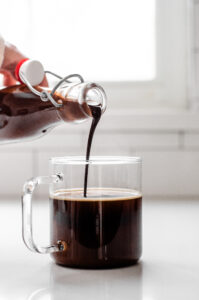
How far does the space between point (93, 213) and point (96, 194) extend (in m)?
0.03

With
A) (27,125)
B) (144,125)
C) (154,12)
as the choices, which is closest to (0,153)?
(144,125)

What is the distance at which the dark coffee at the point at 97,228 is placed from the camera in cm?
65

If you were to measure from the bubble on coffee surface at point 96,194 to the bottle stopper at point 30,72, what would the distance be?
0.16 m

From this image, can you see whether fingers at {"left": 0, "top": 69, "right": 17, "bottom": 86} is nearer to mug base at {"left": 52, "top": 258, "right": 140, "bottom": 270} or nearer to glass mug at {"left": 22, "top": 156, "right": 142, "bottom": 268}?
glass mug at {"left": 22, "top": 156, "right": 142, "bottom": 268}

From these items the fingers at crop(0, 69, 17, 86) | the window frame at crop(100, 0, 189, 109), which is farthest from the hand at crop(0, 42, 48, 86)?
the window frame at crop(100, 0, 189, 109)

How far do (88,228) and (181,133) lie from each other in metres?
0.91

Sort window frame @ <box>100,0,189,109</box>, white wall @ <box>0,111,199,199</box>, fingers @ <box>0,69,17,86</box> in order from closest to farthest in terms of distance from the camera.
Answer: fingers @ <box>0,69,17,86</box>
white wall @ <box>0,111,199,199</box>
window frame @ <box>100,0,189,109</box>

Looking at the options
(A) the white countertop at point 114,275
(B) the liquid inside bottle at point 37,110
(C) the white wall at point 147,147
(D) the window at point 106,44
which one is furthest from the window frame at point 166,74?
(B) the liquid inside bottle at point 37,110

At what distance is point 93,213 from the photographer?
651mm

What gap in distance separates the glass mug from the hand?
0.87 feet

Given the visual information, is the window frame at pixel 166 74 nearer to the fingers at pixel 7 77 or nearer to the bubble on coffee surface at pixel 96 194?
the fingers at pixel 7 77

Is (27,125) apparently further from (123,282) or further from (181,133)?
(181,133)

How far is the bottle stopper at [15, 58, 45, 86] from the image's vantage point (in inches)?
28.3

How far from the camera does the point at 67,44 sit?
67.6 inches
